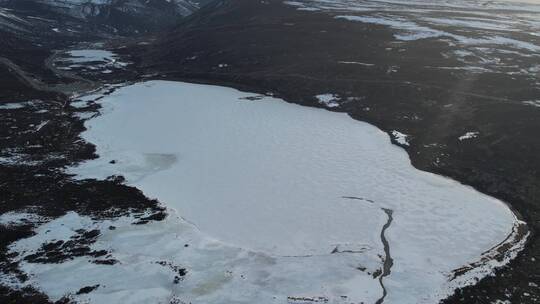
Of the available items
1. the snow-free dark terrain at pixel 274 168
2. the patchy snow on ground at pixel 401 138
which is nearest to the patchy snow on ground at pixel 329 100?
the snow-free dark terrain at pixel 274 168

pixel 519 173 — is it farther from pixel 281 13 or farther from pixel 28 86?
pixel 281 13

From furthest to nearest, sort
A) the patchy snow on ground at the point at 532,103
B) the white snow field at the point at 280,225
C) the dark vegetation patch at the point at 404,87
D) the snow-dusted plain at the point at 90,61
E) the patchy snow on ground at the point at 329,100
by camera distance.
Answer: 1. the snow-dusted plain at the point at 90,61
2. the patchy snow on ground at the point at 329,100
3. the patchy snow on ground at the point at 532,103
4. the dark vegetation patch at the point at 404,87
5. the white snow field at the point at 280,225

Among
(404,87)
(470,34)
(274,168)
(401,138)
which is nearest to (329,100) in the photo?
(404,87)

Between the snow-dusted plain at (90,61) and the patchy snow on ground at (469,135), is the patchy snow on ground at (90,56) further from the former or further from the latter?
the patchy snow on ground at (469,135)

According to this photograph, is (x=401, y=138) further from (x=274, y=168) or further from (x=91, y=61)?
(x=91, y=61)

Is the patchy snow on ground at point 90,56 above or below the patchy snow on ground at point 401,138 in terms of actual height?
below

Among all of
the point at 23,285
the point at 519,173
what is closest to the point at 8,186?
the point at 23,285
